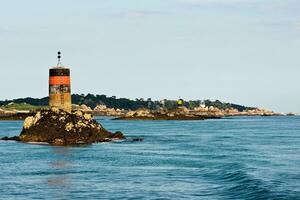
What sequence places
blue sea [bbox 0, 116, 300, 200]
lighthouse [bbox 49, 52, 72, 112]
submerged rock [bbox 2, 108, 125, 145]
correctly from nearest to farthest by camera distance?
1. blue sea [bbox 0, 116, 300, 200]
2. submerged rock [bbox 2, 108, 125, 145]
3. lighthouse [bbox 49, 52, 72, 112]

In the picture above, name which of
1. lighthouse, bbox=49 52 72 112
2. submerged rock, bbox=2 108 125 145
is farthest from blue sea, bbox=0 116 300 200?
lighthouse, bbox=49 52 72 112

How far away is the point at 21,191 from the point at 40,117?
151ft

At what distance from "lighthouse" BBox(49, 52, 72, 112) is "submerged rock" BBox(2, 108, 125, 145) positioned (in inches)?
130

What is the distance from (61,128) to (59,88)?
795 cm

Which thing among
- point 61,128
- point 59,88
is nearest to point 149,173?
point 61,128

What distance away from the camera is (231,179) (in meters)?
45.5

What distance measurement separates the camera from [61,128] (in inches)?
3334

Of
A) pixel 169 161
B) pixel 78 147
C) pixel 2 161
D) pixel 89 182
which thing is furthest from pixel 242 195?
pixel 78 147

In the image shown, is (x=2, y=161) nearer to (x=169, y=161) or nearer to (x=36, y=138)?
(x=169, y=161)

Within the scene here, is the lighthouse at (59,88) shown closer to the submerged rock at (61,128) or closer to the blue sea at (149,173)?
the submerged rock at (61,128)

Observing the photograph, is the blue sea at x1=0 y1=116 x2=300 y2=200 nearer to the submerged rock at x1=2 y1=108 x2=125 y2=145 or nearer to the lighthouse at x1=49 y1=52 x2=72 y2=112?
the submerged rock at x1=2 y1=108 x2=125 y2=145

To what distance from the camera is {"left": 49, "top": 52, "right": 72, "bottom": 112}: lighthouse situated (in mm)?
90312

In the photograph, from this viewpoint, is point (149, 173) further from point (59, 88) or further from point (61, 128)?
point (59, 88)

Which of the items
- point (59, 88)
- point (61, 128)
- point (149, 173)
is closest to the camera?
point (149, 173)
